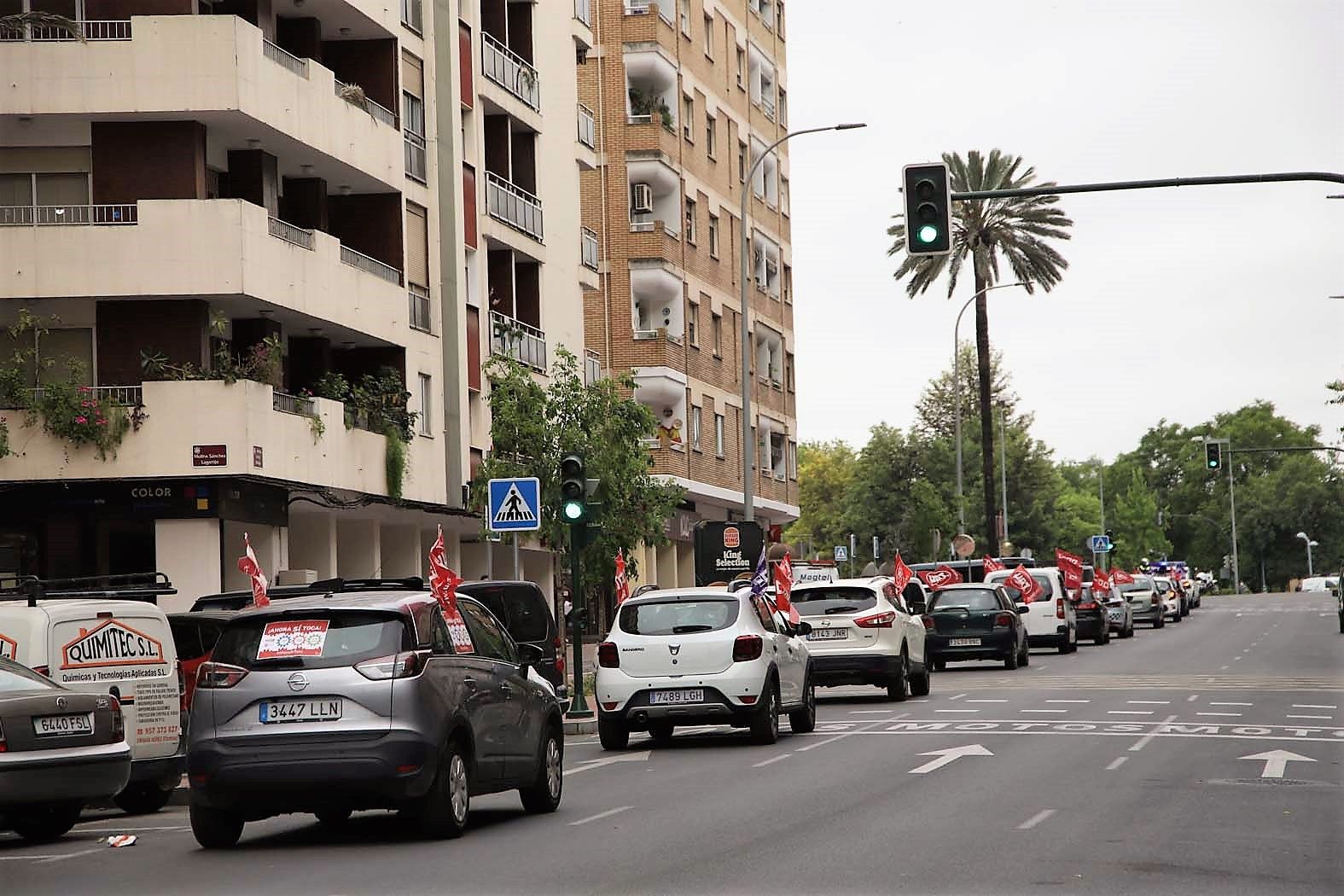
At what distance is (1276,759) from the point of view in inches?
802

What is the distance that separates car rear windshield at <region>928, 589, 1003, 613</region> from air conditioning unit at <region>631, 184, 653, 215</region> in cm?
2164

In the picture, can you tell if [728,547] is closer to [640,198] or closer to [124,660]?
[640,198]

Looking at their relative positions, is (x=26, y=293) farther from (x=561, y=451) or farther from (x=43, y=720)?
(x=43, y=720)

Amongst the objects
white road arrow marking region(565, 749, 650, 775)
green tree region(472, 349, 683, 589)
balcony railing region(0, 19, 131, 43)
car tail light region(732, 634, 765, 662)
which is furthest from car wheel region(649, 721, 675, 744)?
balcony railing region(0, 19, 131, 43)

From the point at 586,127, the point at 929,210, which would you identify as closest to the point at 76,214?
the point at 929,210

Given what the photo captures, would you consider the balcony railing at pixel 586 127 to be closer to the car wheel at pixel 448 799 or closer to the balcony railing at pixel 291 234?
the balcony railing at pixel 291 234

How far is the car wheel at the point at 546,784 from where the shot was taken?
16297mm

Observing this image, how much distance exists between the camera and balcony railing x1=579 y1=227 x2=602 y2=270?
182 feet

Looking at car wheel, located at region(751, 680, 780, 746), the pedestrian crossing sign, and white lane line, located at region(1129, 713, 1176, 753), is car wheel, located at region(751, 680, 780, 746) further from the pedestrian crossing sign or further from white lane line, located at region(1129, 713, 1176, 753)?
the pedestrian crossing sign

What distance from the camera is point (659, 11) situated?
60.9 metres

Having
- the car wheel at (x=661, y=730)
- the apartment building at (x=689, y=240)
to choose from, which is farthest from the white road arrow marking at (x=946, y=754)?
the apartment building at (x=689, y=240)

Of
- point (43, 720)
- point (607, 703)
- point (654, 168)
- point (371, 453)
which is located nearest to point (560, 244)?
point (654, 168)

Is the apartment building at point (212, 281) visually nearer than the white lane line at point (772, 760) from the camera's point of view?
No

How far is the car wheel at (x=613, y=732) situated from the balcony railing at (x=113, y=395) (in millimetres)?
13471
